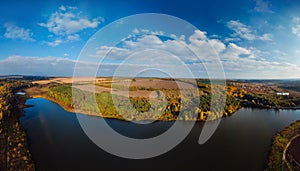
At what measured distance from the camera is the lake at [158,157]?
8586 mm

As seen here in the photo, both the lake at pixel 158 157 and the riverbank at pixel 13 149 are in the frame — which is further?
the lake at pixel 158 157

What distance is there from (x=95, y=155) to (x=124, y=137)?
2.69m

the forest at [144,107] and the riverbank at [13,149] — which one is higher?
the forest at [144,107]

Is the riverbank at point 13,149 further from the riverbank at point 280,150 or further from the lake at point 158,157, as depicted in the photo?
the riverbank at point 280,150

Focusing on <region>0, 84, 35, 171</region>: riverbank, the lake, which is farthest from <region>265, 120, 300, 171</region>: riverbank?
<region>0, 84, 35, 171</region>: riverbank

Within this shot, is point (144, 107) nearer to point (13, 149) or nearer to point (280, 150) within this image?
point (13, 149)

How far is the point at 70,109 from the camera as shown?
20.5m

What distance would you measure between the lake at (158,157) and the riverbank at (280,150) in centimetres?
34

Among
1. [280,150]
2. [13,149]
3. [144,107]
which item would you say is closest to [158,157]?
[280,150]

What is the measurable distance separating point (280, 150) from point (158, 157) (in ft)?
21.5

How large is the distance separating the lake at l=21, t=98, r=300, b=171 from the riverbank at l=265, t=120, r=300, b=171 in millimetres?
337

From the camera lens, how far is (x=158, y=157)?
933 cm

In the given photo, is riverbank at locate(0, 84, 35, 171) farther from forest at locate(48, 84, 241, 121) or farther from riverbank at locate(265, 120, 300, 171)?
riverbank at locate(265, 120, 300, 171)

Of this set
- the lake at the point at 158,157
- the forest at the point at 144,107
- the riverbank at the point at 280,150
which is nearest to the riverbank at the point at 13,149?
the lake at the point at 158,157
